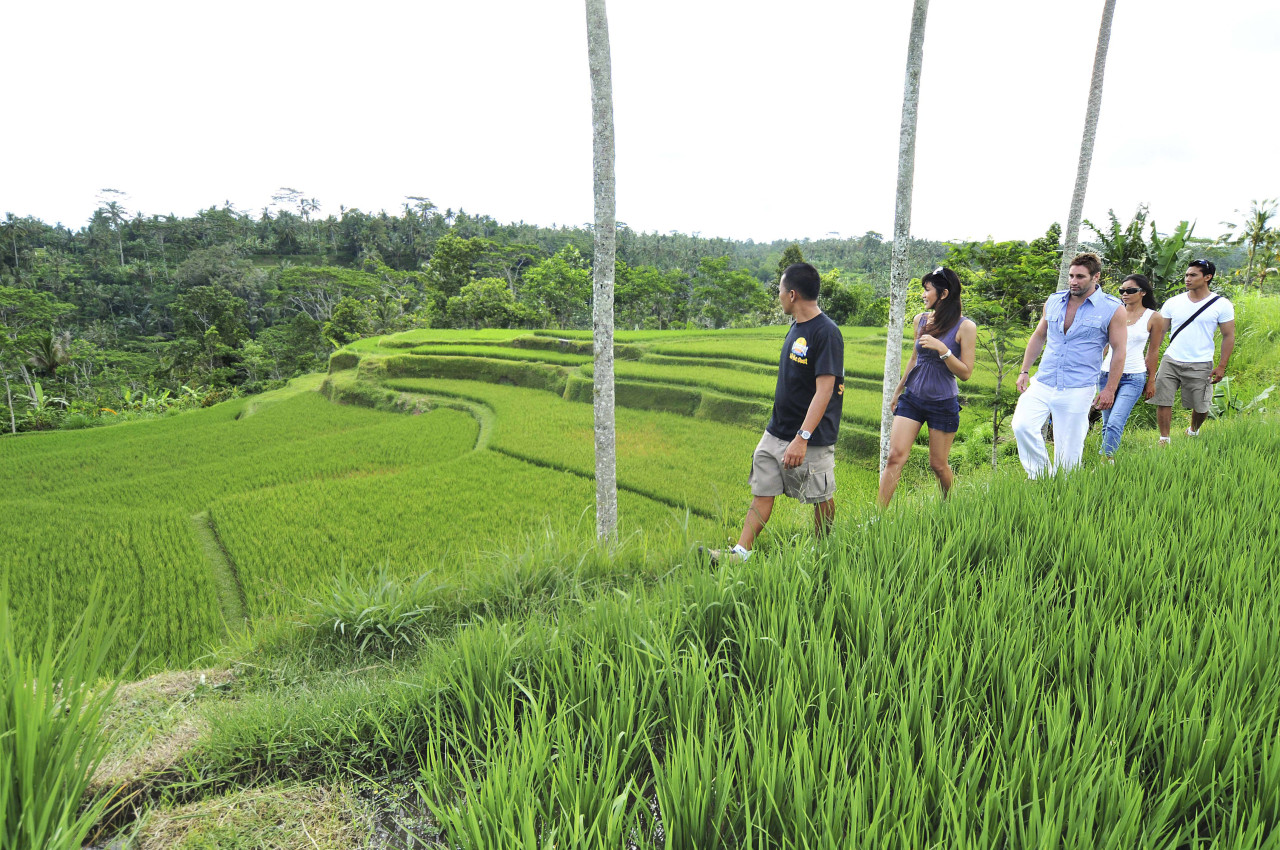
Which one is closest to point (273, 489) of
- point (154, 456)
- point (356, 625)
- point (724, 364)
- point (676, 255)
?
point (154, 456)

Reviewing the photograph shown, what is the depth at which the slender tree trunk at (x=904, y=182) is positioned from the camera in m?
4.75

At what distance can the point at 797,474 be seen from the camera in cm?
323

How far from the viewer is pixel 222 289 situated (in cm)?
3434

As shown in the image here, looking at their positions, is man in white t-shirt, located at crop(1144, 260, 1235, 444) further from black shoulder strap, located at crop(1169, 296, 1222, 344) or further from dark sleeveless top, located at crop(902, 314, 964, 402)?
dark sleeveless top, located at crop(902, 314, 964, 402)

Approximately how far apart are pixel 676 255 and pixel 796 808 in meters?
48.3

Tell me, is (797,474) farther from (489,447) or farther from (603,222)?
(489,447)

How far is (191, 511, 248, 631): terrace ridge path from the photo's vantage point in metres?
4.81

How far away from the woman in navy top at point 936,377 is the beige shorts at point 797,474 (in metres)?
0.52

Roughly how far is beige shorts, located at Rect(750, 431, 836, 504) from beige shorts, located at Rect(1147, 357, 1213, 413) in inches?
144

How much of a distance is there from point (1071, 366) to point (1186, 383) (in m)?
2.25

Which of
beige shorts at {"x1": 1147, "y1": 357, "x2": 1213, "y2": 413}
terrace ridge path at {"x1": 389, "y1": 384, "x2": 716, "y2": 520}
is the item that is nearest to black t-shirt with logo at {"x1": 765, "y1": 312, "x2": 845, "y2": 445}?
terrace ridge path at {"x1": 389, "y1": 384, "x2": 716, "y2": 520}

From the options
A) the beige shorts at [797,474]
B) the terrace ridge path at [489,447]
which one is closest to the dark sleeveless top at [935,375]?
the beige shorts at [797,474]

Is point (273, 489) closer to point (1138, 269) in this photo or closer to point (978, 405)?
point (978, 405)

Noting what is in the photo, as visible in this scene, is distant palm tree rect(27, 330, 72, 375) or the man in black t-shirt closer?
the man in black t-shirt
